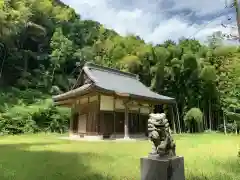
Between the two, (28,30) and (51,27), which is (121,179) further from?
(51,27)

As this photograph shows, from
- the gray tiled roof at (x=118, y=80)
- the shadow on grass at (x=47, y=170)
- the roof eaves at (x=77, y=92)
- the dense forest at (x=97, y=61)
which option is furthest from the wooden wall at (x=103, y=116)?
the shadow on grass at (x=47, y=170)

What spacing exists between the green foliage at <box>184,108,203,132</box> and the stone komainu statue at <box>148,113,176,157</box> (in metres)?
17.1

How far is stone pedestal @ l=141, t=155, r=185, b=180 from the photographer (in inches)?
141

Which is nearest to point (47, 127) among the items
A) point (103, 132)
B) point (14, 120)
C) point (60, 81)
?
point (14, 120)

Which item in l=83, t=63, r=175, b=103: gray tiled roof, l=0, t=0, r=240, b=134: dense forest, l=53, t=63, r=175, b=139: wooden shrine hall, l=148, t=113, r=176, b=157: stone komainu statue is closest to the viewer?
l=148, t=113, r=176, b=157: stone komainu statue

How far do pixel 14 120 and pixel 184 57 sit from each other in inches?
559

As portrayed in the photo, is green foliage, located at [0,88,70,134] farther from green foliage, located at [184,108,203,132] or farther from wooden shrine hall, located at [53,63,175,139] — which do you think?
green foliage, located at [184,108,203,132]

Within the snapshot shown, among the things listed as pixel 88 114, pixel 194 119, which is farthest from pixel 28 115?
pixel 194 119

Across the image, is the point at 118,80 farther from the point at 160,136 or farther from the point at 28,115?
the point at 160,136

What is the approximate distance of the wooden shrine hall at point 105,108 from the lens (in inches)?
517

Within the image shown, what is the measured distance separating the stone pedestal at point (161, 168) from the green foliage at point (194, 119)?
56.3 ft

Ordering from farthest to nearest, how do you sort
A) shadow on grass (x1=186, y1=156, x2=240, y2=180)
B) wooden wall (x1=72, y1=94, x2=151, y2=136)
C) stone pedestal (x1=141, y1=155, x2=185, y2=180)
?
1. wooden wall (x1=72, y1=94, x2=151, y2=136)
2. shadow on grass (x1=186, y1=156, x2=240, y2=180)
3. stone pedestal (x1=141, y1=155, x2=185, y2=180)

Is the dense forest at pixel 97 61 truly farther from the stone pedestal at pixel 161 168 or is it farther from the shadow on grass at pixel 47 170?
the stone pedestal at pixel 161 168

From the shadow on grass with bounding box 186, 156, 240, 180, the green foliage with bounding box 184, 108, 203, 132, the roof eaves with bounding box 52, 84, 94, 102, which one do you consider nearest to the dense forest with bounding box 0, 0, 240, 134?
the green foliage with bounding box 184, 108, 203, 132
